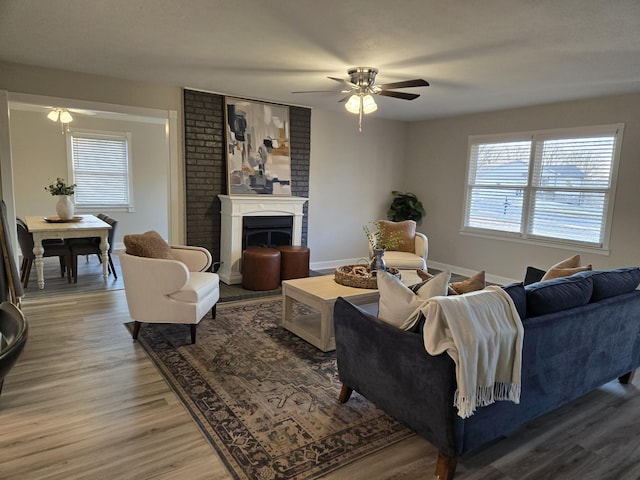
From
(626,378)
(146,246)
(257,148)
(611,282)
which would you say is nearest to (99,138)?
(257,148)

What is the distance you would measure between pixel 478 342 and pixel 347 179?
5.12 metres

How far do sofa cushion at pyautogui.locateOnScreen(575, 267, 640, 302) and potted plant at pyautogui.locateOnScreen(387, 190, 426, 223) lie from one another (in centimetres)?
429

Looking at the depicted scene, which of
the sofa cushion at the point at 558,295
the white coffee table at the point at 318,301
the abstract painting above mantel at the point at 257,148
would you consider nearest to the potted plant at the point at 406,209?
the abstract painting above mantel at the point at 257,148

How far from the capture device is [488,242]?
6.17 meters

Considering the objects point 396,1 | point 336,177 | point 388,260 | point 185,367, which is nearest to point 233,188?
point 336,177

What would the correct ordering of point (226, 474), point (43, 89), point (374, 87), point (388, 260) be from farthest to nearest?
point (388, 260), point (43, 89), point (374, 87), point (226, 474)

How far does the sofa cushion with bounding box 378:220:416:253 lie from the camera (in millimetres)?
5527

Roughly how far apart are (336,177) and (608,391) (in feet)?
15.1

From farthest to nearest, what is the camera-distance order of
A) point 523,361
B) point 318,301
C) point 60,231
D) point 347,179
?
point 347,179, point 60,231, point 318,301, point 523,361

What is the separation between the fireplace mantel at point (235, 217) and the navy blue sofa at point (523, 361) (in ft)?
10.1

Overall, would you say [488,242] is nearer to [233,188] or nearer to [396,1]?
[233,188]

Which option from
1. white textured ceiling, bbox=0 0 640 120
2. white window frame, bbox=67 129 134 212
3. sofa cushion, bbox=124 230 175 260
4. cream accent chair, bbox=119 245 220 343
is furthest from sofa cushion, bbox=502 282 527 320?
white window frame, bbox=67 129 134 212

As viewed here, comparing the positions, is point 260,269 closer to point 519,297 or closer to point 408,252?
point 408,252

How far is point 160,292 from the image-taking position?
3.33 m
